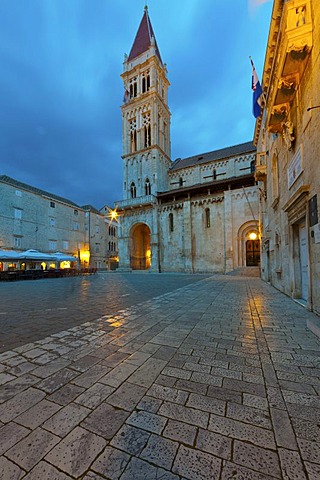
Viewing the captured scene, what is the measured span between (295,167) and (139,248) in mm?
27114

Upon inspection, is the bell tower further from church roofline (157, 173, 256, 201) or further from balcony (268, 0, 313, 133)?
balcony (268, 0, 313, 133)

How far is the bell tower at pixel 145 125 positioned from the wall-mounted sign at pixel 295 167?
75.1ft

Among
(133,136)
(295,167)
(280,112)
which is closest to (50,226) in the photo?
(133,136)

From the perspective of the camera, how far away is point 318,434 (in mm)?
1610

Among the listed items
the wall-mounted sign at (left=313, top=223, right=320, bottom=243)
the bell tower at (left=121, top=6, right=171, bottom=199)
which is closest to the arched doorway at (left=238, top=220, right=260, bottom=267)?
the bell tower at (left=121, top=6, right=171, bottom=199)

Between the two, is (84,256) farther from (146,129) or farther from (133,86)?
(133,86)

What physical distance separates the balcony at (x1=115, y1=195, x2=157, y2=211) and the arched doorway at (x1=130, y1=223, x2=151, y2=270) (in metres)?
2.90

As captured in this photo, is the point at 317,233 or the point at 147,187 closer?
the point at 317,233

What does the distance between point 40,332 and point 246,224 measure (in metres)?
21.6

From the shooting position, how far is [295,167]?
6094 mm

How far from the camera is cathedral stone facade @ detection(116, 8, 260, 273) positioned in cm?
2259

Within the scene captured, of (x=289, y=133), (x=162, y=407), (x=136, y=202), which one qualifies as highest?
(x=136, y=202)

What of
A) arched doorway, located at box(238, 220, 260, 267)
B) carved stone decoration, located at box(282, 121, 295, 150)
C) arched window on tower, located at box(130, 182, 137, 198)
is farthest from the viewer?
arched window on tower, located at box(130, 182, 137, 198)

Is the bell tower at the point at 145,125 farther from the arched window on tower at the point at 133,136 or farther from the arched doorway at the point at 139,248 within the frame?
the arched doorway at the point at 139,248
